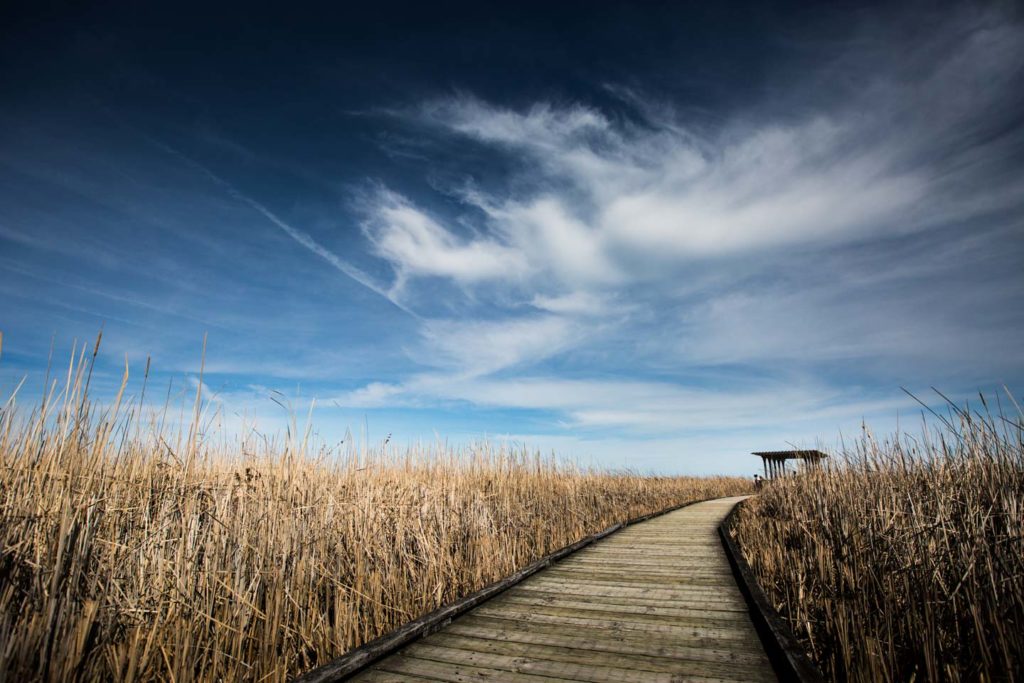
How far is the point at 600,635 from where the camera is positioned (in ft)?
10.9

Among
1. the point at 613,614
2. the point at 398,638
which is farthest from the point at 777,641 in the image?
the point at 398,638

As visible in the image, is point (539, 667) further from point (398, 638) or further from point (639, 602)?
point (639, 602)

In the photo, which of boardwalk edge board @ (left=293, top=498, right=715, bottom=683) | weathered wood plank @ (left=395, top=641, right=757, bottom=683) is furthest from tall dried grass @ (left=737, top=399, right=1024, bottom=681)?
boardwalk edge board @ (left=293, top=498, right=715, bottom=683)

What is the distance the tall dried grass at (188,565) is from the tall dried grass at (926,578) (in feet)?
11.5

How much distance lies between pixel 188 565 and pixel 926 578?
213 inches

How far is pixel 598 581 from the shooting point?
4.91m

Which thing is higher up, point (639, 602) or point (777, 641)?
point (777, 641)

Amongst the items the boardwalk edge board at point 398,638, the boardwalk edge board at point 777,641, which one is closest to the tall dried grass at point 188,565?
the boardwalk edge board at point 398,638

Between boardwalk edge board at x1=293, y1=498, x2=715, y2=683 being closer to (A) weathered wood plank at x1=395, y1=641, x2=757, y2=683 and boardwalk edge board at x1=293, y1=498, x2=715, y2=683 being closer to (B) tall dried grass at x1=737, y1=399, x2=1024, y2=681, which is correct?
(A) weathered wood plank at x1=395, y1=641, x2=757, y2=683

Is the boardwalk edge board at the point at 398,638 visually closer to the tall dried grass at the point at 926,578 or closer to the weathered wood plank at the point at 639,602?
the weathered wood plank at the point at 639,602

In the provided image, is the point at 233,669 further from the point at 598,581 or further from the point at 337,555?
the point at 598,581

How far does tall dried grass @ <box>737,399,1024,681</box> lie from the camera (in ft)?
10.5

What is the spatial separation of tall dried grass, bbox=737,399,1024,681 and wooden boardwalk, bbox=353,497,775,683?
28.3 inches

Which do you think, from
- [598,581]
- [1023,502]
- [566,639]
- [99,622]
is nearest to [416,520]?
[598,581]
